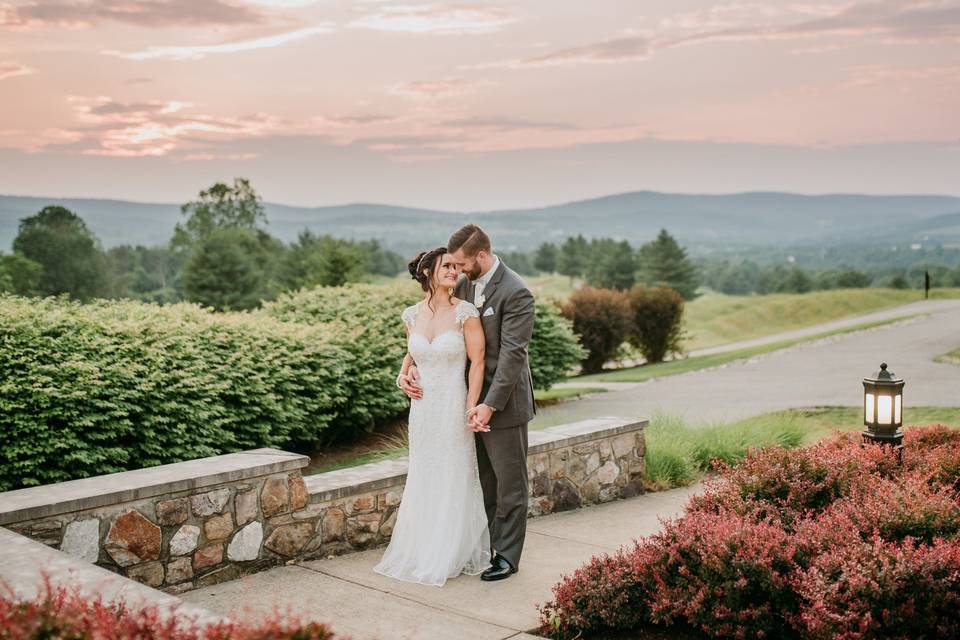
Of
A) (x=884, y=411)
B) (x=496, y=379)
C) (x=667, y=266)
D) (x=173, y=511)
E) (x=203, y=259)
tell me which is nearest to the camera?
(x=173, y=511)

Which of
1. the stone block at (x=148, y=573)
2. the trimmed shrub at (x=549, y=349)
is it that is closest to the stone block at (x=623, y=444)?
the stone block at (x=148, y=573)

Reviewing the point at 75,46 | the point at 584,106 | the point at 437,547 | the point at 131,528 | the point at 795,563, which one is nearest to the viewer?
the point at 795,563

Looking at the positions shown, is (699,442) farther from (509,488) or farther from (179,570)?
(179,570)

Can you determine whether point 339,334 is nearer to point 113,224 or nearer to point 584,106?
point 584,106

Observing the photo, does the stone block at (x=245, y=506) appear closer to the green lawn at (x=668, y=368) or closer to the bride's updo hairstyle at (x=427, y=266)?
the bride's updo hairstyle at (x=427, y=266)

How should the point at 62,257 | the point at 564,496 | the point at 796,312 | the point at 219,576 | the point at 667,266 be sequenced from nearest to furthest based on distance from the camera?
the point at 219,576
the point at 564,496
the point at 796,312
the point at 62,257
the point at 667,266

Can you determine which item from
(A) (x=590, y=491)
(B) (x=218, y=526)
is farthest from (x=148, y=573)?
(A) (x=590, y=491)

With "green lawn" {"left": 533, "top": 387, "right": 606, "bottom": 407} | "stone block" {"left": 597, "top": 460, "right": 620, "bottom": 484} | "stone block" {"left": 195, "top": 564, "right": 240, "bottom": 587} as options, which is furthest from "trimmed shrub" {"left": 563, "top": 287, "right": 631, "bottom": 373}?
"stone block" {"left": 195, "top": 564, "right": 240, "bottom": 587}

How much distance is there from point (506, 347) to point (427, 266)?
0.75 metres

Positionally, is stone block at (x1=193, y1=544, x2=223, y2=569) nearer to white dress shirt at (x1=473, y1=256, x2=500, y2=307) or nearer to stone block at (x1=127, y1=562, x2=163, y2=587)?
stone block at (x1=127, y1=562, x2=163, y2=587)

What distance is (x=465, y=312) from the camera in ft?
17.6

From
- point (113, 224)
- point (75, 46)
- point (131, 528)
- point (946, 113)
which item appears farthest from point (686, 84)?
point (113, 224)

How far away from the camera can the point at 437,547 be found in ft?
17.3

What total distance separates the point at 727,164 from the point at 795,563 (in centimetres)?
14310
